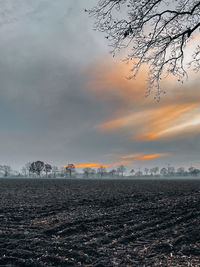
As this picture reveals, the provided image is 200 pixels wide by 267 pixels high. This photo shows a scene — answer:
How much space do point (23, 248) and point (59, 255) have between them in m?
1.45

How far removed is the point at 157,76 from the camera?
10.9m

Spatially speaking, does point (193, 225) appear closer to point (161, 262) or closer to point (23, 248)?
point (161, 262)

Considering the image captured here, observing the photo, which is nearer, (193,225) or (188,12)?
(188,12)

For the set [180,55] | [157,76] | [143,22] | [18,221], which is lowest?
[18,221]

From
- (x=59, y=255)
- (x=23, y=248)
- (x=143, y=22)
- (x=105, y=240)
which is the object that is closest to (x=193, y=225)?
(x=105, y=240)

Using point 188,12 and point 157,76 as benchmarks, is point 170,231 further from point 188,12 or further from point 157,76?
point 188,12

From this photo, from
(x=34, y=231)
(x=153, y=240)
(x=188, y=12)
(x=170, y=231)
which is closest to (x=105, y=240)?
(x=153, y=240)

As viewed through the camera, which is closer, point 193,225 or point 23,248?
point 23,248

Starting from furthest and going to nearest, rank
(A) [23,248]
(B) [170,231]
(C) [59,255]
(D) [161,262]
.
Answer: (B) [170,231] → (A) [23,248] → (C) [59,255] → (D) [161,262]

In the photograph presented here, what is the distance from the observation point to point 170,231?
34.5 ft

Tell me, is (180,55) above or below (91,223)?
above

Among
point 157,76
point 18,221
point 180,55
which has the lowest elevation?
point 18,221

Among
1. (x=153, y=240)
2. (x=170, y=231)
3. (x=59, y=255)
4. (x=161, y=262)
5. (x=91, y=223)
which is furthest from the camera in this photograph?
(x=91, y=223)

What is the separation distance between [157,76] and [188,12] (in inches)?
102
